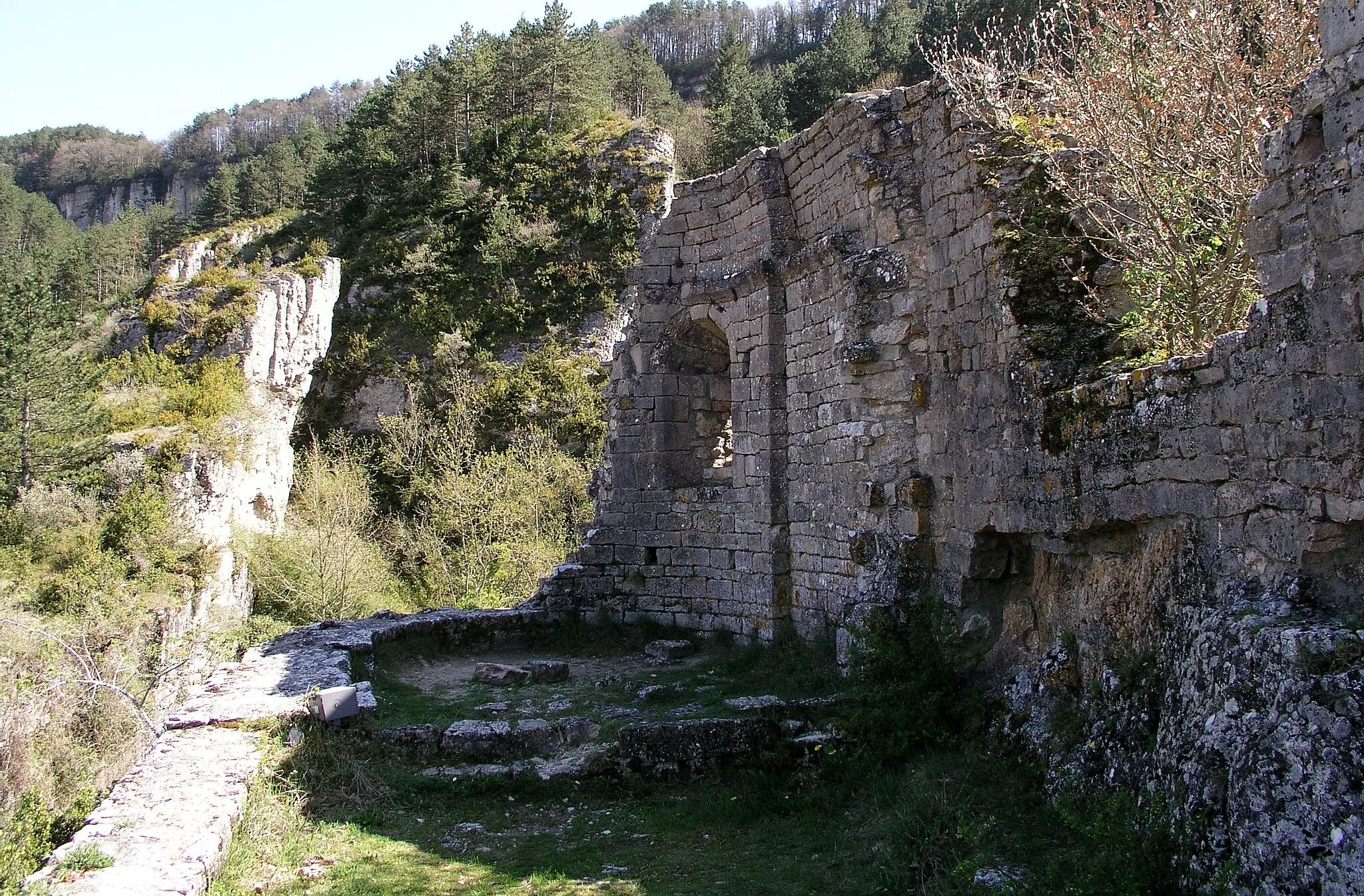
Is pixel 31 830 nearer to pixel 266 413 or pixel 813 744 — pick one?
pixel 813 744

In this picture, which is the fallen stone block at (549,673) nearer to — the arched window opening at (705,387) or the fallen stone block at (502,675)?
the fallen stone block at (502,675)

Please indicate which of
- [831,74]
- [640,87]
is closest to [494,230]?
[831,74]

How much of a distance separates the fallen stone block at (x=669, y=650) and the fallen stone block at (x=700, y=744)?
3143 millimetres

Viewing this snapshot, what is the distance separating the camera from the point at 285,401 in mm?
29906

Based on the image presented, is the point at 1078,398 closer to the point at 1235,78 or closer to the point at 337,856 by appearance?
the point at 1235,78

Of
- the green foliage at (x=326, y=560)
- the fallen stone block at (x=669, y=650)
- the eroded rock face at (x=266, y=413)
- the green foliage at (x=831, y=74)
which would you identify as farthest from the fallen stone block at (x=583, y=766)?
the green foliage at (x=831, y=74)

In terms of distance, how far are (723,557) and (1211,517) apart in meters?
6.03

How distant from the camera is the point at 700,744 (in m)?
6.29

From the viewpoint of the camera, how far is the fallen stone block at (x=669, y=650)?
9.52m

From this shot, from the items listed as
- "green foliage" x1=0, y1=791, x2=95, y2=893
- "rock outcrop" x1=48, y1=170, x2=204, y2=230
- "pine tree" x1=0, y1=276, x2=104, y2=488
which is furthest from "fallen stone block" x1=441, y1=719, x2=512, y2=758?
"rock outcrop" x1=48, y1=170, x2=204, y2=230

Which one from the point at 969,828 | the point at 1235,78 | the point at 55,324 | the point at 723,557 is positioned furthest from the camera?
the point at 55,324

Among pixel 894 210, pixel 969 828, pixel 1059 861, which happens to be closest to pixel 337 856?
pixel 969 828

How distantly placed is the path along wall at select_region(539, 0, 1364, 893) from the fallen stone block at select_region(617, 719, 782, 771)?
1.17 m

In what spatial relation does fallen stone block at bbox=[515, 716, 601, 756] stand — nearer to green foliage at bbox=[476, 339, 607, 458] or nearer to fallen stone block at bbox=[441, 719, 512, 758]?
fallen stone block at bbox=[441, 719, 512, 758]
